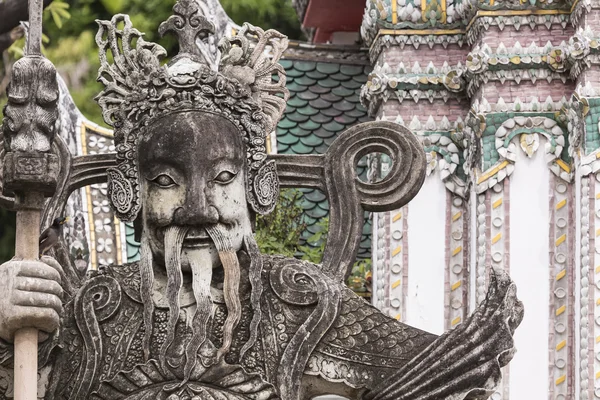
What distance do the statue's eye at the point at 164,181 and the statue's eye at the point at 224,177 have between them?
0.21m

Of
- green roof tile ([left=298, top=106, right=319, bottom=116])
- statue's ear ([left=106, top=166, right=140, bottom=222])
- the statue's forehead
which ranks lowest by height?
statue's ear ([left=106, top=166, right=140, bottom=222])

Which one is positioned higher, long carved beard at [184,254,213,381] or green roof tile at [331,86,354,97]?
green roof tile at [331,86,354,97]

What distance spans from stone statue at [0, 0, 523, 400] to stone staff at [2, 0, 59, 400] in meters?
0.31

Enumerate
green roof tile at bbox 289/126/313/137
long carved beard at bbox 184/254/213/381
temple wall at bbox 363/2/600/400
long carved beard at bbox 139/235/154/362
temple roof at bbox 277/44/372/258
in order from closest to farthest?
long carved beard at bbox 184/254/213/381, long carved beard at bbox 139/235/154/362, temple wall at bbox 363/2/600/400, temple roof at bbox 277/44/372/258, green roof tile at bbox 289/126/313/137

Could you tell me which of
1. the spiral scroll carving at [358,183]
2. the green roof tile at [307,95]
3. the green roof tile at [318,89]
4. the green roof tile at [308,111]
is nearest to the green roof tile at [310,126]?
the green roof tile at [308,111]

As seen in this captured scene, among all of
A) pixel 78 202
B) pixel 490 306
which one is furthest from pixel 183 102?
pixel 78 202

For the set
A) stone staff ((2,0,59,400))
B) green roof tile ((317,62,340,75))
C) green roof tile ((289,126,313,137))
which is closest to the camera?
stone staff ((2,0,59,400))

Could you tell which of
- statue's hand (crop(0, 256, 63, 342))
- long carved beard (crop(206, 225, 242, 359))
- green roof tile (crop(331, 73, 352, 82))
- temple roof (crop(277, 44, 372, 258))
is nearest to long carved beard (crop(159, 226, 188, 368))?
long carved beard (crop(206, 225, 242, 359))

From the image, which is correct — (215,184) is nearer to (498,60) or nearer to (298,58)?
(498,60)

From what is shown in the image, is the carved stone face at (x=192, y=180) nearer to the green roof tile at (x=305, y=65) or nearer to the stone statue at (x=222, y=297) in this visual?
the stone statue at (x=222, y=297)

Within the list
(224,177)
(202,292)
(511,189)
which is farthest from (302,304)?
(511,189)

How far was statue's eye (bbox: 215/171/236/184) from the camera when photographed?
1252 centimetres

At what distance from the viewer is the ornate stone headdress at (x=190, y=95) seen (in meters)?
12.6

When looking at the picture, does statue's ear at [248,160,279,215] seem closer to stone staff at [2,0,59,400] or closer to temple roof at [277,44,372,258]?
stone staff at [2,0,59,400]
